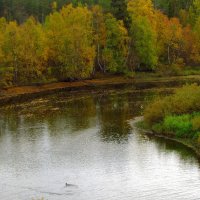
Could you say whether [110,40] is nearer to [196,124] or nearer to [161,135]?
[161,135]

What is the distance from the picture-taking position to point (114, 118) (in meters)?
61.0

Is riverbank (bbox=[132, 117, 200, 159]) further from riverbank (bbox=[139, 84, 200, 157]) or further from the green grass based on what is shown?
the green grass

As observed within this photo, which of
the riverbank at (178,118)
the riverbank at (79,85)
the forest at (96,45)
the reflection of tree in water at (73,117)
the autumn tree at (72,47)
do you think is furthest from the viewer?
the autumn tree at (72,47)

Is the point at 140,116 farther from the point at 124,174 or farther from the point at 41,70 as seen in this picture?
the point at 41,70

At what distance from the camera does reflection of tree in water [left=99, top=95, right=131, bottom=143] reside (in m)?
51.6

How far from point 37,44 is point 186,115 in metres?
46.8

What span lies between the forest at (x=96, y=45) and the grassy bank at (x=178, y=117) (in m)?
38.9

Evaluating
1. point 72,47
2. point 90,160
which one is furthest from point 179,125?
point 72,47

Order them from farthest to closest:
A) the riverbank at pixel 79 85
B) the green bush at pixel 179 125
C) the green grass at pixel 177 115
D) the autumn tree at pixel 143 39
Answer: the autumn tree at pixel 143 39
the riverbank at pixel 79 85
the green grass at pixel 177 115
the green bush at pixel 179 125

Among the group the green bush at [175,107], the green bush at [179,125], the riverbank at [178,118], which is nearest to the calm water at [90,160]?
the riverbank at [178,118]

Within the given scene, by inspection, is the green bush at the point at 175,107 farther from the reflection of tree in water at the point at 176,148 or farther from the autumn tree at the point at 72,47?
the autumn tree at the point at 72,47

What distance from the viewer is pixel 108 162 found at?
140ft

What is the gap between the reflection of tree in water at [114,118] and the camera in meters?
51.6

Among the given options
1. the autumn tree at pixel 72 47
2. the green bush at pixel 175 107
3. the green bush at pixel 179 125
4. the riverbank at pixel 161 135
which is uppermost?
the autumn tree at pixel 72 47
